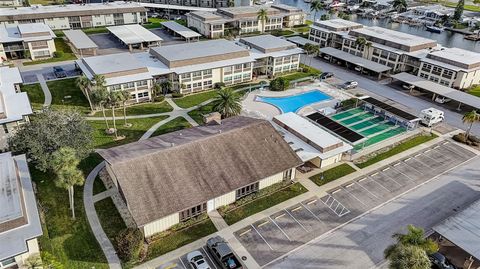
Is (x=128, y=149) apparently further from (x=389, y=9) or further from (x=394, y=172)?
(x=389, y=9)

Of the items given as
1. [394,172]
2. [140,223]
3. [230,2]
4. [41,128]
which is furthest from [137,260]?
[230,2]

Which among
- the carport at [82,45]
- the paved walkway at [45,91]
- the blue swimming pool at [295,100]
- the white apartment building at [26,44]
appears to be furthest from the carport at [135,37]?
the blue swimming pool at [295,100]

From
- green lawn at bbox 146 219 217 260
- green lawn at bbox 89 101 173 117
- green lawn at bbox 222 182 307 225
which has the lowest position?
green lawn at bbox 146 219 217 260

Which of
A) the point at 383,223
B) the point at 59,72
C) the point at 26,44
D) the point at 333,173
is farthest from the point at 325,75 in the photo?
the point at 26,44

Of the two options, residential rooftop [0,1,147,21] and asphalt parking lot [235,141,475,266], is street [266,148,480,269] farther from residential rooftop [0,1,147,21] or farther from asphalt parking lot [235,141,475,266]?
residential rooftop [0,1,147,21]

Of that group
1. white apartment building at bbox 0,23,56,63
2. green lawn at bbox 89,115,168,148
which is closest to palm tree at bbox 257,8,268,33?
white apartment building at bbox 0,23,56,63

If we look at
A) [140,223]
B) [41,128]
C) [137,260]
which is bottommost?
[137,260]

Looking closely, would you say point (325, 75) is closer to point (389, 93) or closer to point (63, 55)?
point (389, 93)
